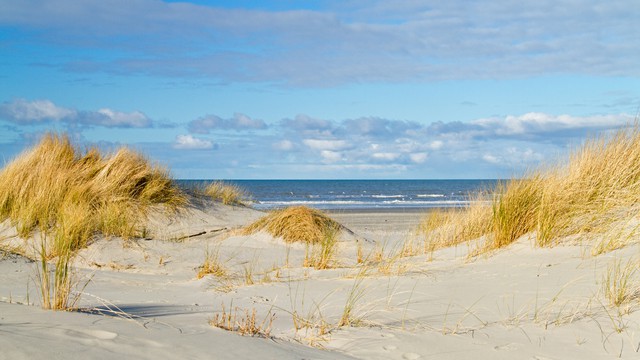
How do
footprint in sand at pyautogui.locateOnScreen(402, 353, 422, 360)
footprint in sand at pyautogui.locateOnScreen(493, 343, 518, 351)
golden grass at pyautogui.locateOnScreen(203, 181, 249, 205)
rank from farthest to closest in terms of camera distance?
golden grass at pyautogui.locateOnScreen(203, 181, 249, 205) < footprint in sand at pyautogui.locateOnScreen(493, 343, 518, 351) < footprint in sand at pyautogui.locateOnScreen(402, 353, 422, 360)

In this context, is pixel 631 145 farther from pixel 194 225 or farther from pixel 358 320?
pixel 194 225

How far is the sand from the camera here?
3045mm

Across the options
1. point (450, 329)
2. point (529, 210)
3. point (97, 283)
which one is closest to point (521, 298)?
point (450, 329)

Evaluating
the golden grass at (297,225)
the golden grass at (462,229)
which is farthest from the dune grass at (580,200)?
the golden grass at (297,225)

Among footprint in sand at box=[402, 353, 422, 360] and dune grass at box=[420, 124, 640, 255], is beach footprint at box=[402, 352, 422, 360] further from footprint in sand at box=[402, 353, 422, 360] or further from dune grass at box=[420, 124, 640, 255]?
dune grass at box=[420, 124, 640, 255]

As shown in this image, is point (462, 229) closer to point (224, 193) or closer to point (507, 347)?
point (507, 347)

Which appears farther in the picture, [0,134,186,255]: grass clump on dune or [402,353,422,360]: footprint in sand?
[0,134,186,255]: grass clump on dune

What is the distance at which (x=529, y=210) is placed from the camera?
727 cm

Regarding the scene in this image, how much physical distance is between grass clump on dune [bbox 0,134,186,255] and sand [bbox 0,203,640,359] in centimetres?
148

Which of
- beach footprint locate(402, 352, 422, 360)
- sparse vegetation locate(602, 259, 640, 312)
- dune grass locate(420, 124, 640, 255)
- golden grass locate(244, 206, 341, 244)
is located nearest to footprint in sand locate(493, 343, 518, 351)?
beach footprint locate(402, 352, 422, 360)

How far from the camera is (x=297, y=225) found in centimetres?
1013

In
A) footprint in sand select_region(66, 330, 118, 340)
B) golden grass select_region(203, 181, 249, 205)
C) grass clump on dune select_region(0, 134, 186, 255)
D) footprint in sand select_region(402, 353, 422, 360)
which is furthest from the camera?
golden grass select_region(203, 181, 249, 205)

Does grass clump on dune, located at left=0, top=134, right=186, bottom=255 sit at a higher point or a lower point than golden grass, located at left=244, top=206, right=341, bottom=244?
higher

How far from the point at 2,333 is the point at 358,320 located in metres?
2.00
